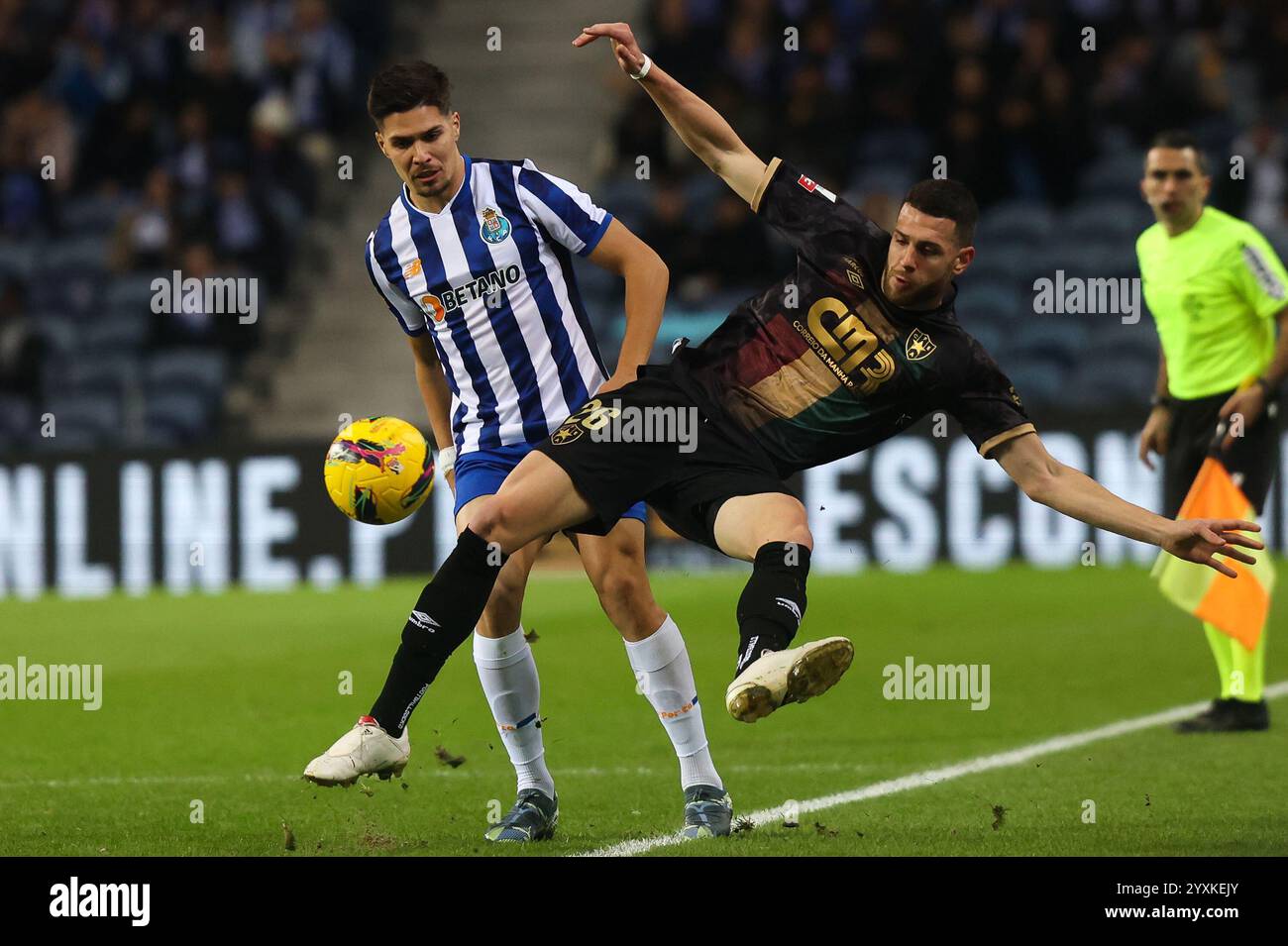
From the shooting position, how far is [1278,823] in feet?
20.2

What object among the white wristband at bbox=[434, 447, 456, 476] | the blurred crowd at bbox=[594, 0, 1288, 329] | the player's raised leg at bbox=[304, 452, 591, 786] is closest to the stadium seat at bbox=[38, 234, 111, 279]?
the blurred crowd at bbox=[594, 0, 1288, 329]

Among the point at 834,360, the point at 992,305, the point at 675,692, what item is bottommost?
the point at 675,692

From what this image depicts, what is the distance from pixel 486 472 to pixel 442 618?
77cm

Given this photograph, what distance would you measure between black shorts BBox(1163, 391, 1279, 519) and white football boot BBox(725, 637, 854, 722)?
161 inches

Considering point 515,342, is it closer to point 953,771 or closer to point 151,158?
point 953,771

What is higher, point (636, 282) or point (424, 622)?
point (636, 282)

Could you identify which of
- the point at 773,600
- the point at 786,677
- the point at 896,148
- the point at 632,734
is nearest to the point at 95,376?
the point at 896,148

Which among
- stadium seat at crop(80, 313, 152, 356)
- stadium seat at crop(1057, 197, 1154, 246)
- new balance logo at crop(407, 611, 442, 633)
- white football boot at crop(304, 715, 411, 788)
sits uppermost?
stadium seat at crop(1057, 197, 1154, 246)

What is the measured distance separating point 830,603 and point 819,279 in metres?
6.62

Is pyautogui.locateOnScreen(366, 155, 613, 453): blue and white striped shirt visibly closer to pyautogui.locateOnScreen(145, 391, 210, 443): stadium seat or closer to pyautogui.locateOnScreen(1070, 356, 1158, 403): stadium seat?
pyautogui.locateOnScreen(1070, 356, 1158, 403): stadium seat

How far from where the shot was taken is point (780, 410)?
600cm

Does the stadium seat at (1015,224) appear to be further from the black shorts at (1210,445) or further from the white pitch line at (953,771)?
the black shorts at (1210,445)

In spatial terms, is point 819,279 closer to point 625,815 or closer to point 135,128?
point 625,815

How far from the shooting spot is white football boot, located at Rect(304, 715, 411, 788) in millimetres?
5270
